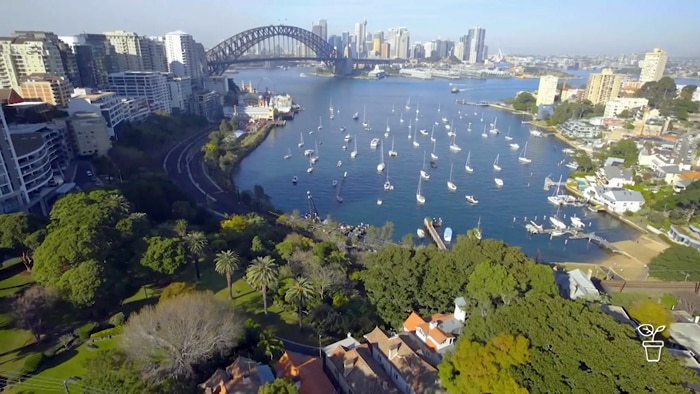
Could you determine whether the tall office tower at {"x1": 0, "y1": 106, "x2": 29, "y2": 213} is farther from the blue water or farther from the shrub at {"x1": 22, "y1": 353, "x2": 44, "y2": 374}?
the blue water

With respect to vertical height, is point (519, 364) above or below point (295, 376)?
above

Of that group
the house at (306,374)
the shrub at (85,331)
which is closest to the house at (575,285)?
the house at (306,374)

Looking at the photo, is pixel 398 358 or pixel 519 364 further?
pixel 398 358

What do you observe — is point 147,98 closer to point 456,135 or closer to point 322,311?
point 456,135

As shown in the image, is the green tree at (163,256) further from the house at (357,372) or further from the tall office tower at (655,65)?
the tall office tower at (655,65)

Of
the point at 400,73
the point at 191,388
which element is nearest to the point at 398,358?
the point at 191,388
